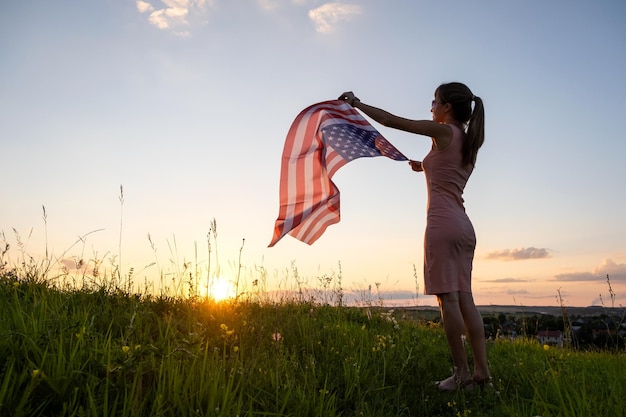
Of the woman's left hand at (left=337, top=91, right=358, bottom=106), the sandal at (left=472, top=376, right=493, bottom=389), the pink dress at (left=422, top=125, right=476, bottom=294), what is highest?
the woman's left hand at (left=337, top=91, right=358, bottom=106)

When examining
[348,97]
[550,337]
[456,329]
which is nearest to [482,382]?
[456,329]

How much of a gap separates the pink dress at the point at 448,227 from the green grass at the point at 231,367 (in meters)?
0.83

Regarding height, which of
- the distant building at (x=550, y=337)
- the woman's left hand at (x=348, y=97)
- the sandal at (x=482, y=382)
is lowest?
the sandal at (x=482, y=382)

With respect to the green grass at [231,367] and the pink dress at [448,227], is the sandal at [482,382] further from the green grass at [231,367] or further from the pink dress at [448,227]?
the pink dress at [448,227]

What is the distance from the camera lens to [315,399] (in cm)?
322

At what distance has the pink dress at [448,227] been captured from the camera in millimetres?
4457

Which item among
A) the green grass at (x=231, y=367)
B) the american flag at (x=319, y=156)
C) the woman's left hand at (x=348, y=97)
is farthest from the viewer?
the american flag at (x=319, y=156)

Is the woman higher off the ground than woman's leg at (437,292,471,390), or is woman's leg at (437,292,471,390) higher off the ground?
the woman

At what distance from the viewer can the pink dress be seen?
4457 millimetres

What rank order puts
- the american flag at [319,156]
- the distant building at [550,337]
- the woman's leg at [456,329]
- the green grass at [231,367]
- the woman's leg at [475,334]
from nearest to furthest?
the green grass at [231,367], the woman's leg at [456,329], the woman's leg at [475,334], the american flag at [319,156], the distant building at [550,337]

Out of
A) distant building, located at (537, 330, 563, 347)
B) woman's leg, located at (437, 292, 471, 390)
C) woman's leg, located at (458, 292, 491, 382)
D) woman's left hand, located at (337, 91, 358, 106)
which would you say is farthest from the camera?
distant building, located at (537, 330, 563, 347)

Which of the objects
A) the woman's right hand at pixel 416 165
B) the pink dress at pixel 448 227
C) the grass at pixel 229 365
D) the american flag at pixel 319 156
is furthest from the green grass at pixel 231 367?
the woman's right hand at pixel 416 165

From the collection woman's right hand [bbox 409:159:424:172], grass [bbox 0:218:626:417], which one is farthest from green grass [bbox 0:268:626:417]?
woman's right hand [bbox 409:159:424:172]

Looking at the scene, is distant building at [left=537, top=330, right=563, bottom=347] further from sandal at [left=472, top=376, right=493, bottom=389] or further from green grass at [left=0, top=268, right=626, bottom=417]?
sandal at [left=472, top=376, right=493, bottom=389]
